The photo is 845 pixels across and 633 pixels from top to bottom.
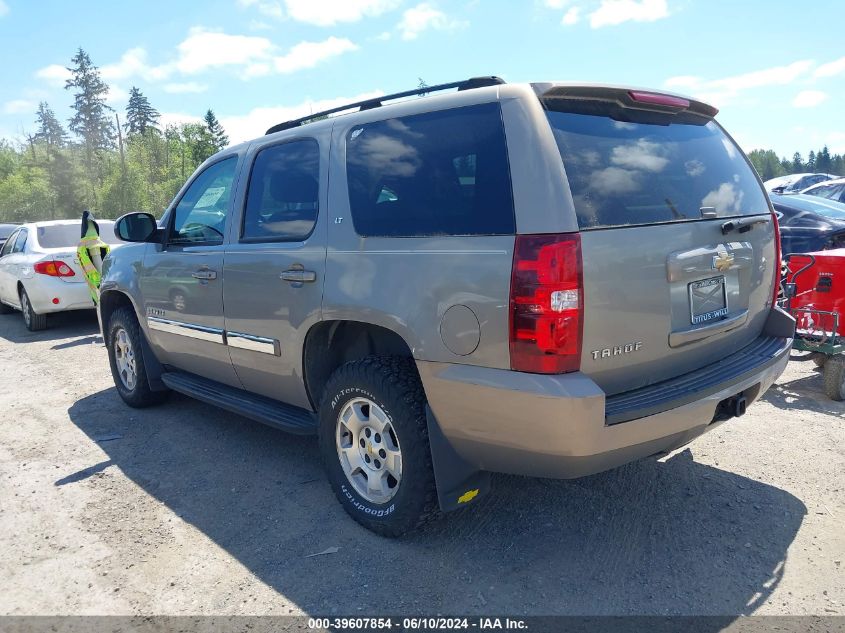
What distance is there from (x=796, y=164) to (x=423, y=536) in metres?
146

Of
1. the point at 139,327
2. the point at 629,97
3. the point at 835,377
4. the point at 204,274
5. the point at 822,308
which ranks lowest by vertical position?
the point at 835,377

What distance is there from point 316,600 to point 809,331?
4569 mm

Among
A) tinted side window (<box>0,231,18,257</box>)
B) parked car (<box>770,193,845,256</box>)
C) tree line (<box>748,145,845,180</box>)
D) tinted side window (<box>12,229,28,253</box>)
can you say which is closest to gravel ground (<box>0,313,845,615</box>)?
parked car (<box>770,193,845,256</box>)

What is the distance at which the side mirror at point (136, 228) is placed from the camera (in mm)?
4473

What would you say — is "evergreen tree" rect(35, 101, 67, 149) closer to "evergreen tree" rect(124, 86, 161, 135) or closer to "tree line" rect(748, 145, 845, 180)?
"evergreen tree" rect(124, 86, 161, 135)

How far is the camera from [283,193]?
12.1 feet

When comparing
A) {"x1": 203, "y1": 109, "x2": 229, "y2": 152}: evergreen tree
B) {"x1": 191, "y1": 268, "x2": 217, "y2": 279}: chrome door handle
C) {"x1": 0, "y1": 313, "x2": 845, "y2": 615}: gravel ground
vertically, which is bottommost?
{"x1": 0, "y1": 313, "x2": 845, "y2": 615}: gravel ground

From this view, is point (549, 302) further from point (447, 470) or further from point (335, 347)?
point (335, 347)

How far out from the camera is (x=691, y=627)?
2.37 m

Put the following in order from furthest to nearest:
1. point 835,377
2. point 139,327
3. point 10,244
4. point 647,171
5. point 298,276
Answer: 1. point 10,244
2. point 139,327
3. point 835,377
4. point 298,276
5. point 647,171

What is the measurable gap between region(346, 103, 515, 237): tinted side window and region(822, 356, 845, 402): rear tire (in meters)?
3.85

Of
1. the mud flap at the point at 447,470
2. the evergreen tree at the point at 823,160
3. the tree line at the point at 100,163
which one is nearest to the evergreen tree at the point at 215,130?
the tree line at the point at 100,163

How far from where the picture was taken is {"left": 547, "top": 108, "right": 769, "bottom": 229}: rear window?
2.52 meters

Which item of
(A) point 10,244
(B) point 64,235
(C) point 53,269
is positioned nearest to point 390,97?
(C) point 53,269
